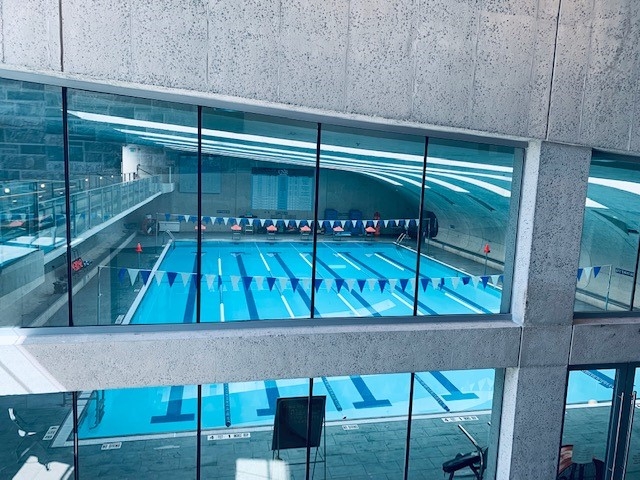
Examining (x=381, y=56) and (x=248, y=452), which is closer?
(x=381, y=56)

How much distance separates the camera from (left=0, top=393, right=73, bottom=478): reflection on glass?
6066 mm

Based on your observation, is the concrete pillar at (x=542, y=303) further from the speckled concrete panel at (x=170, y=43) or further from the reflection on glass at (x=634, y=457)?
the speckled concrete panel at (x=170, y=43)

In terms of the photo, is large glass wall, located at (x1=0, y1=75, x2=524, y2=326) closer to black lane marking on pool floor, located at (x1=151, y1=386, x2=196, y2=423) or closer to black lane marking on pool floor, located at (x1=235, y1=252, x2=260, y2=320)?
black lane marking on pool floor, located at (x1=235, y1=252, x2=260, y2=320)

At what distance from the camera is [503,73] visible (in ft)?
21.1

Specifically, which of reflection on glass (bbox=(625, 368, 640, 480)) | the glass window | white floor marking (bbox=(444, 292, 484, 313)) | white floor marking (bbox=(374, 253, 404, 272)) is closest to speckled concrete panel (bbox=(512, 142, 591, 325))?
the glass window

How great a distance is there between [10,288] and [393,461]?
20.4 feet

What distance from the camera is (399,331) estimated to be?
6598 mm

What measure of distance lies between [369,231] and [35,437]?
17.6 m

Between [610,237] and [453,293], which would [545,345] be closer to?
[610,237]

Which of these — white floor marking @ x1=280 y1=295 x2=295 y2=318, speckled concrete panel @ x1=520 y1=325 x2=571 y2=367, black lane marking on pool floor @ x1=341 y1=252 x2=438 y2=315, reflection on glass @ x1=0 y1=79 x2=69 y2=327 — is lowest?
white floor marking @ x1=280 y1=295 x2=295 y2=318

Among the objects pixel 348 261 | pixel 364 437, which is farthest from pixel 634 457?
A: pixel 348 261

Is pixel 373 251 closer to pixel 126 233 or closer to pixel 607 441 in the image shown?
pixel 126 233

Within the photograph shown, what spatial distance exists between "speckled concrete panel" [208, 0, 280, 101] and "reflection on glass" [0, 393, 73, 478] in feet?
14.4

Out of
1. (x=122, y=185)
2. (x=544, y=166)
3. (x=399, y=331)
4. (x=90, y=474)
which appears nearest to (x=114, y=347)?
(x=90, y=474)
